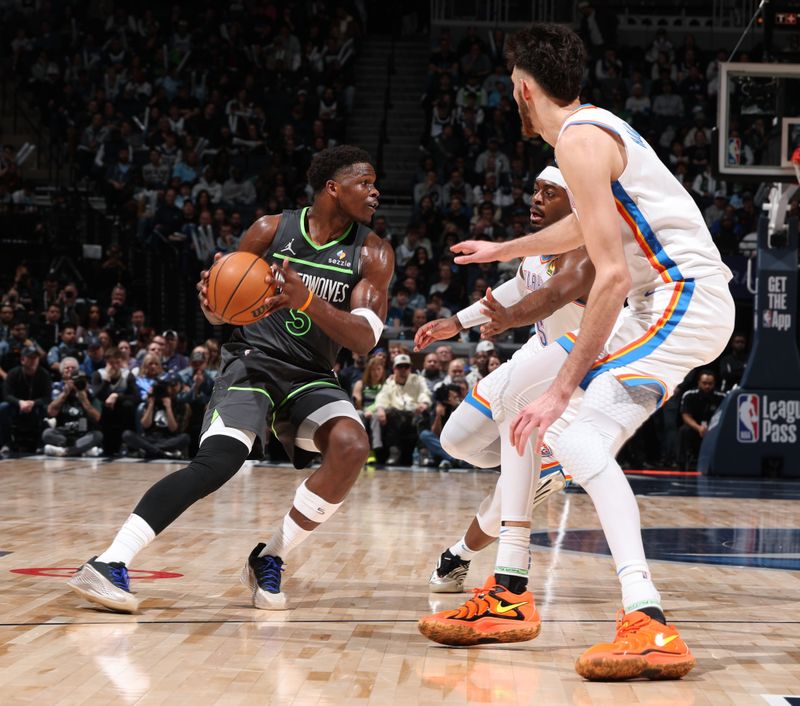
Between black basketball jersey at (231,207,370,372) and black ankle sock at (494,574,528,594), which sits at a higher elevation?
black basketball jersey at (231,207,370,372)

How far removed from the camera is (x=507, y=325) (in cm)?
411

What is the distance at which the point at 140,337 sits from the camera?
1472 centimetres

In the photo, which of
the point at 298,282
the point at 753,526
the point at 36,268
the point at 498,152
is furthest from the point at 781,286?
the point at 36,268

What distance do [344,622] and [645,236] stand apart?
5.61ft

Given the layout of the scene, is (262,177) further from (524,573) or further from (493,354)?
(524,573)

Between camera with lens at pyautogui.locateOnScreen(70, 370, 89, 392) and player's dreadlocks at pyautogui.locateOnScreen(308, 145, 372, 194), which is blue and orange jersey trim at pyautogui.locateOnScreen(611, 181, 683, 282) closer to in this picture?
player's dreadlocks at pyautogui.locateOnScreen(308, 145, 372, 194)

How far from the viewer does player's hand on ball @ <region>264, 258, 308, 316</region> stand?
403cm

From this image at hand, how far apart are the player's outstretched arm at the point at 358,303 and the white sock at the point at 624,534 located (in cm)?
122

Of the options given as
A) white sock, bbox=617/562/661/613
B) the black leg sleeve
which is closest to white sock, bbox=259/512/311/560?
the black leg sleeve

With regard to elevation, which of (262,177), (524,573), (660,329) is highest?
(262,177)

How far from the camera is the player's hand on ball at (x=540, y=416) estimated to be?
3.24m

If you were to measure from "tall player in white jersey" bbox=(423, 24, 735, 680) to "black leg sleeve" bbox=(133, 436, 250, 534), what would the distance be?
1.10 m

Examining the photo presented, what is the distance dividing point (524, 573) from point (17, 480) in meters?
7.08

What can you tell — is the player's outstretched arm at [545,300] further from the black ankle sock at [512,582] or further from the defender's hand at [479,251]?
the black ankle sock at [512,582]
